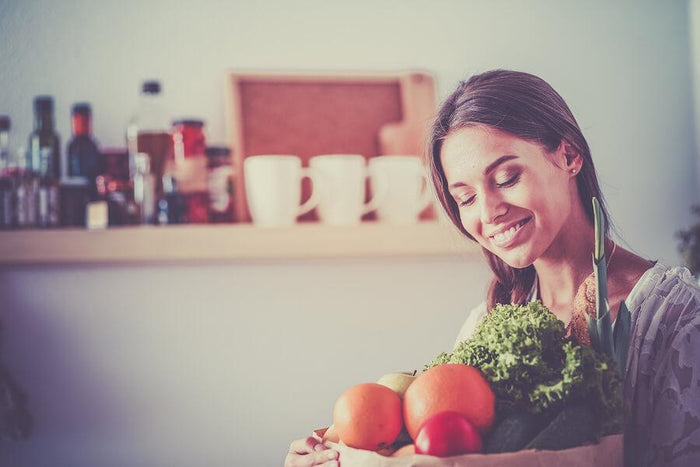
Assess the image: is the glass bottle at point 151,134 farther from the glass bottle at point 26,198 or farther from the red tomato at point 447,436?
the red tomato at point 447,436

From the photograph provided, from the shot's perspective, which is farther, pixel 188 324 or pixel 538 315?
pixel 188 324

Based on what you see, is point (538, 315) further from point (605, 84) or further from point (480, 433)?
point (605, 84)

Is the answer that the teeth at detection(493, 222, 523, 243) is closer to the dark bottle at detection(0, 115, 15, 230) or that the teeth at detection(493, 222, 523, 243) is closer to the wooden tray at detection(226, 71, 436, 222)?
the wooden tray at detection(226, 71, 436, 222)

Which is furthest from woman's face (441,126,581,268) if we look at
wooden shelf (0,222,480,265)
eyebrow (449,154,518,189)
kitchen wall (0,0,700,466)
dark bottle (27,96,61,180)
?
dark bottle (27,96,61,180)

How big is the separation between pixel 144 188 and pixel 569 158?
83cm

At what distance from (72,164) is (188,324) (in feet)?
1.31

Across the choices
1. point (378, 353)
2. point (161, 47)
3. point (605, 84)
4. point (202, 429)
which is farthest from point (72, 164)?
point (605, 84)

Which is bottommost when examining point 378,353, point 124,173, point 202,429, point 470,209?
point 202,429

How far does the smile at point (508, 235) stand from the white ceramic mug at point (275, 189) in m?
0.61

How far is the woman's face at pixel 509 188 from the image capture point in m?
0.79

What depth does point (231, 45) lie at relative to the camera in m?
1.54

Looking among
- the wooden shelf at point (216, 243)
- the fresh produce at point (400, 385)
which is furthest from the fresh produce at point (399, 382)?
the wooden shelf at point (216, 243)

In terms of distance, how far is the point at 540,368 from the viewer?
600mm

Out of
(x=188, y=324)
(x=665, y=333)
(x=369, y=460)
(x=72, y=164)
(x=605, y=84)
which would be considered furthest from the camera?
(x=605, y=84)
